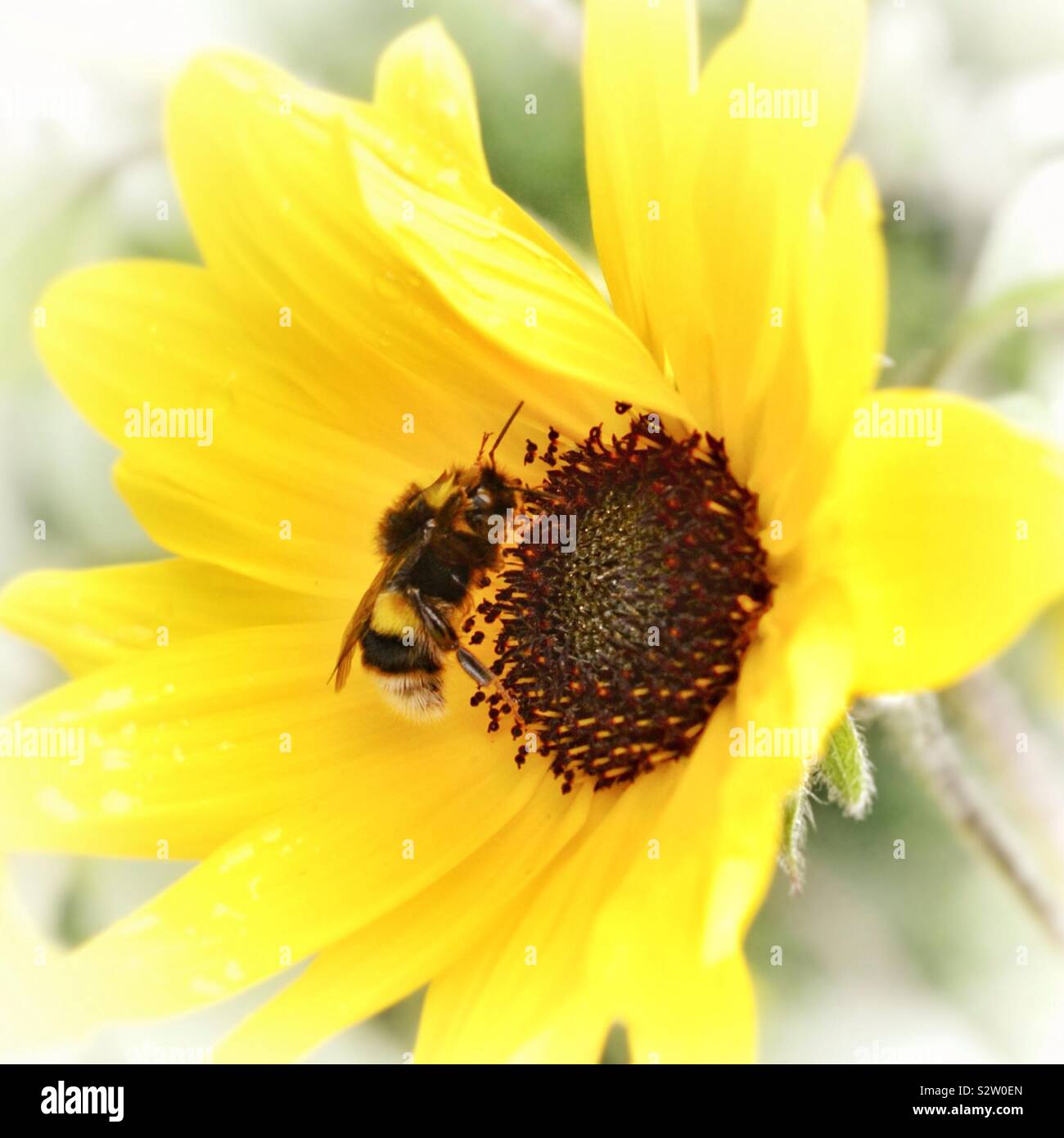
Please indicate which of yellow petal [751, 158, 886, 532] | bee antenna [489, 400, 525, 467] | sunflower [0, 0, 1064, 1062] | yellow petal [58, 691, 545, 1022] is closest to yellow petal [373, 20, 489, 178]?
sunflower [0, 0, 1064, 1062]

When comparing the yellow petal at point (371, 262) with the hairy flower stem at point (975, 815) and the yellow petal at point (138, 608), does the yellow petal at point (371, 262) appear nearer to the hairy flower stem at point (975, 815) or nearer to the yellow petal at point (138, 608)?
the yellow petal at point (138, 608)

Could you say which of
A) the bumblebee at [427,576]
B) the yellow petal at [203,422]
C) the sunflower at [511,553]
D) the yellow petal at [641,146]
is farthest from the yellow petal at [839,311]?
the yellow petal at [203,422]

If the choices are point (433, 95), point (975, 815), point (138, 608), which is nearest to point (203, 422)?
point (138, 608)

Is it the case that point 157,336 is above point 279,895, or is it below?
above

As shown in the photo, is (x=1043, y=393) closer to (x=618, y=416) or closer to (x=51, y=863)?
(x=618, y=416)

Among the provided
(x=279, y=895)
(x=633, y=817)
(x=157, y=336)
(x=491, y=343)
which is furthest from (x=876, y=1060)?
(x=157, y=336)

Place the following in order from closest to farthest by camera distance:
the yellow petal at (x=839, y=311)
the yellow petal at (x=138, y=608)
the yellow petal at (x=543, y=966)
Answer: the yellow petal at (x=839, y=311)
the yellow petal at (x=543, y=966)
the yellow petal at (x=138, y=608)

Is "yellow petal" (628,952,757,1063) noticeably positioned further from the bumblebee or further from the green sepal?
the bumblebee

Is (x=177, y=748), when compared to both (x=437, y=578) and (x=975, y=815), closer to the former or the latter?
(x=437, y=578)
